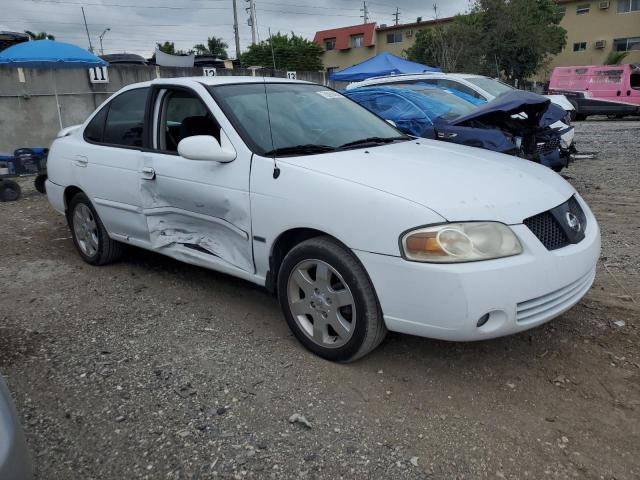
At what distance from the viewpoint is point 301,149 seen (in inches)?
128

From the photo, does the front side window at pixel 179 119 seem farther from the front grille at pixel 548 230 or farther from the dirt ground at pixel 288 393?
the front grille at pixel 548 230

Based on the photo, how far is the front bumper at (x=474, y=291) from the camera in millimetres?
2414

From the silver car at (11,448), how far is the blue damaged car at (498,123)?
211 inches

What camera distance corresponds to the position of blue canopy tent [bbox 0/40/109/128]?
9.75 meters

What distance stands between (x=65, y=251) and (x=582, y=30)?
1656 inches

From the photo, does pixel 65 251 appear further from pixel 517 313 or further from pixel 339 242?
pixel 517 313

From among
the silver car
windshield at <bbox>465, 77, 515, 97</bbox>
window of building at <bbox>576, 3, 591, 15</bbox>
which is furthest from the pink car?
the silver car

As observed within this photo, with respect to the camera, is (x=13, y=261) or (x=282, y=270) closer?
(x=282, y=270)

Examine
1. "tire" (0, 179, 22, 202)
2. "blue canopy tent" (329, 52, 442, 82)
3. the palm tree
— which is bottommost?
"tire" (0, 179, 22, 202)

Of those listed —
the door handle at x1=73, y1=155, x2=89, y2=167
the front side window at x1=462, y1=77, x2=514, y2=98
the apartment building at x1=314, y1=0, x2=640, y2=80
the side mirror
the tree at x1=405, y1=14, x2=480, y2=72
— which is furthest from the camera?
the apartment building at x1=314, y1=0, x2=640, y2=80

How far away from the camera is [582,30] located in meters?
38.2

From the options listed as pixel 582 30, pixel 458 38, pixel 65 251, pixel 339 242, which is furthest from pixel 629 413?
pixel 582 30

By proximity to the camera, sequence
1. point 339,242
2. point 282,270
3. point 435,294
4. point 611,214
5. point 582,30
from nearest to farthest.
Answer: point 435,294 → point 339,242 → point 282,270 → point 611,214 → point 582,30

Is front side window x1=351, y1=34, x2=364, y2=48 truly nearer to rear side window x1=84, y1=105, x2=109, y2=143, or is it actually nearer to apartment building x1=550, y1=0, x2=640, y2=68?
apartment building x1=550, y1=0, x2=640, y2=68
